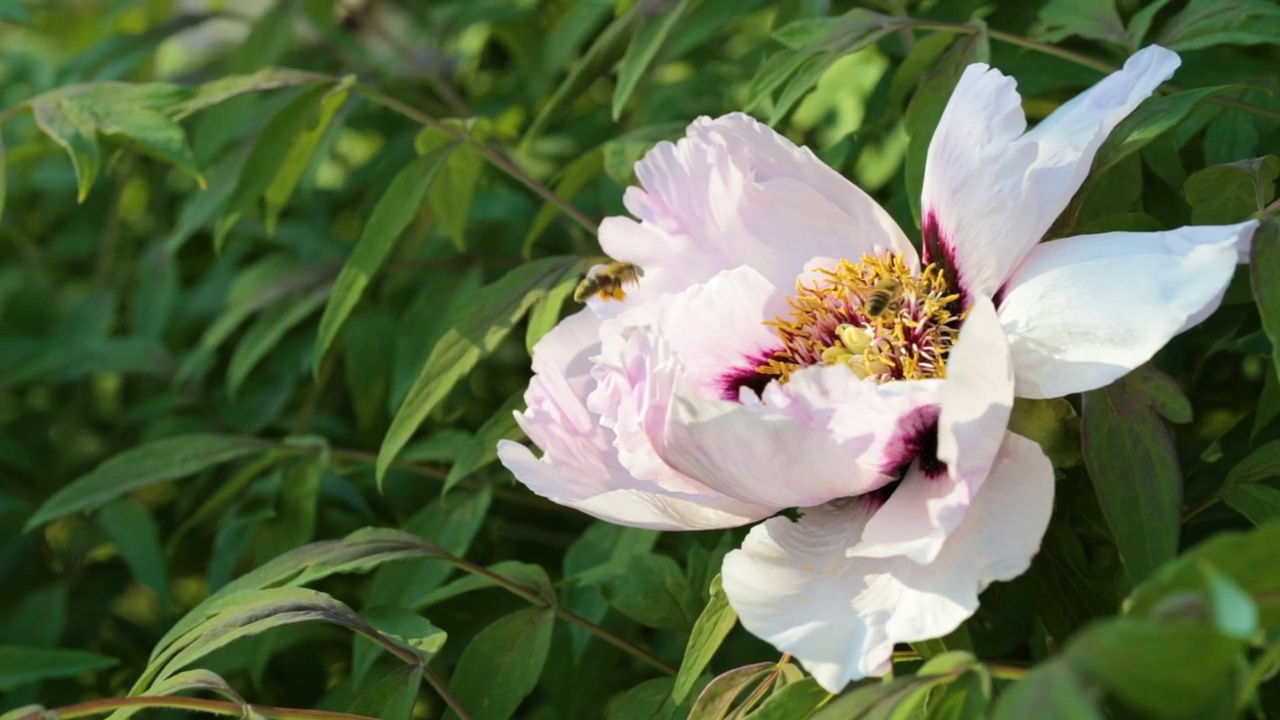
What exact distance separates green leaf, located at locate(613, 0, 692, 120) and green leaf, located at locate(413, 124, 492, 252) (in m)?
0.13

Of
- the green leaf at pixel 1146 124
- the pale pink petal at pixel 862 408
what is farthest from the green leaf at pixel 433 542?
the green leaf at pixel 1146 124

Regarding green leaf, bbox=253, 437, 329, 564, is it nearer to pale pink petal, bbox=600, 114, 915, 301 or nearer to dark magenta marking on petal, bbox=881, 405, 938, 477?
pale pink petal, bbox=600, 114, 915, 301

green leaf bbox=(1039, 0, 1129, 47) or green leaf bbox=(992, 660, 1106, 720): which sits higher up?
green leaf bbox=(1039, 0, 1129, 47)

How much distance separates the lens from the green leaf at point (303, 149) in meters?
1.10

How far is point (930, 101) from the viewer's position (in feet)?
2.93

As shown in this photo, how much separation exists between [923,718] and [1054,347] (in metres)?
0.19

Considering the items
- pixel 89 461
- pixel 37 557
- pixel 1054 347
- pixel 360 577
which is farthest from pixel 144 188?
pixel 1054 347

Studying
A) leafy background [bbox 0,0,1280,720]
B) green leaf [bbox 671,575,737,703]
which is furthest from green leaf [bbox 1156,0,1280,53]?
green leaf [bbox 671,575,737,703]

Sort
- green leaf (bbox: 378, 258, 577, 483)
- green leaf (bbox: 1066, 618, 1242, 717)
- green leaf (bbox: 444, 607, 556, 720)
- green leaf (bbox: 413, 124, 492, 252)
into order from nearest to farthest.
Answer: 1. green leaf (bbox: 1066, 618, 1242, 717)
2. green leaf (bbox: 444, 607, 556, 720)
3. green leaf (bbox: 378, 258, 577, 483)
4. green leaf (bbox: 413, 124, 492, 252)

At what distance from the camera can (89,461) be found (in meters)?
1.57

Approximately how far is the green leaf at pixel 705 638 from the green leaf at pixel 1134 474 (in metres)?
0.20

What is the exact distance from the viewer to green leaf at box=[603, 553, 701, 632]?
34.4 inches

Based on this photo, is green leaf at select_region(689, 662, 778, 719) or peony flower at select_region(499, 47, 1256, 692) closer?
peony flower at select_region(499, 47, 1256, 692)

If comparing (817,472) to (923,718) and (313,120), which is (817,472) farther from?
(313,120)
